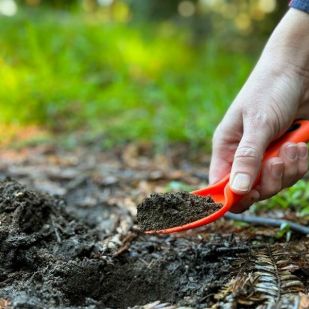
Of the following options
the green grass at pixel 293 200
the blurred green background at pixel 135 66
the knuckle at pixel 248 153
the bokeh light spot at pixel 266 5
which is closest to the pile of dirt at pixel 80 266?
the knuckle at pixel 248 153

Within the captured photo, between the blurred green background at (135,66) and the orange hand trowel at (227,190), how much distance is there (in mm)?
2215

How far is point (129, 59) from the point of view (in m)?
8.41

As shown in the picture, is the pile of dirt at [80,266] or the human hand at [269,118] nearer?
the pile of dirt at [80,266]

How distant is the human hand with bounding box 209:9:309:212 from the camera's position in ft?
6.59

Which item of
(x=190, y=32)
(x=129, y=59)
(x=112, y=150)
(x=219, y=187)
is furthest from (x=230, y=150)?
(x=190, y=32)

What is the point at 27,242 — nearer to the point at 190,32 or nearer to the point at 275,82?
the point at 275,82

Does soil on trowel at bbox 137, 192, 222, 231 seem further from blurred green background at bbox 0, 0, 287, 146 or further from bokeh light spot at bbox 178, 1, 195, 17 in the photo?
bokeh light spot at bbox 178, 1, 195, 17

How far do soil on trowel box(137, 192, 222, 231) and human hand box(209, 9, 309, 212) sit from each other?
0.54 ft

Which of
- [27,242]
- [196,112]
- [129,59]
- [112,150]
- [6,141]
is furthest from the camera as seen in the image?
[129,59]

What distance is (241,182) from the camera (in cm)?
193

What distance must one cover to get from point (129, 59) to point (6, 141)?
4050 mm

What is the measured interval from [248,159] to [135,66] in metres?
6.73

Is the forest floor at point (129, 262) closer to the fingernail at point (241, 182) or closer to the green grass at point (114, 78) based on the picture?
the fingernail at point (241, 182)

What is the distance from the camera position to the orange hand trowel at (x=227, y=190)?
6.03 ft
